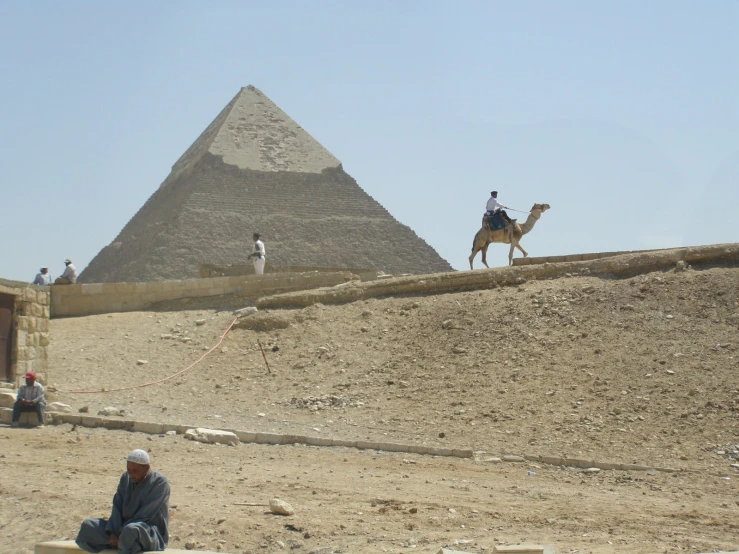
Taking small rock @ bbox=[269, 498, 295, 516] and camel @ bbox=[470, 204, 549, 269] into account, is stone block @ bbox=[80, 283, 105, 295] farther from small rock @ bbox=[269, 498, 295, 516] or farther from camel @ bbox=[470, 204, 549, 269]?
small rock @ bbox=[269, 498, 295, 516]

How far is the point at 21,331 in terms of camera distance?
10484 mm

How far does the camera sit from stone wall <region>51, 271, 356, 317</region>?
1722 centimetres

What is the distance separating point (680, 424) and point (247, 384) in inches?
193

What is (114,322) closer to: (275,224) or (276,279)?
(276,279)

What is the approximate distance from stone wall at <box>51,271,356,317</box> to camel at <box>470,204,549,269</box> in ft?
8.73

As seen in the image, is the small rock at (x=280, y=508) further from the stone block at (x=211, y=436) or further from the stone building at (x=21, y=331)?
Answer: the stone building at (x=21, y=331)

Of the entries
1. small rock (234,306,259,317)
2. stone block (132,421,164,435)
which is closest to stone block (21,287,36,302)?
stone block (132,421,164,435)

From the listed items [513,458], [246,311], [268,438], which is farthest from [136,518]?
[246,311]

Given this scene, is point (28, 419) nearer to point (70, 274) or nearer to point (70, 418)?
point (70, 418)

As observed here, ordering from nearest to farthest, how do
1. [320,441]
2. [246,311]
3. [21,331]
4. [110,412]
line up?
[320,441]
[110,412]
[21,331]
[246,311]

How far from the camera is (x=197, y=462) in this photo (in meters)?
8.13

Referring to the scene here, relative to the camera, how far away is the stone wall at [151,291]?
17.2 metres

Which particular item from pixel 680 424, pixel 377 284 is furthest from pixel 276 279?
pixel 680 424

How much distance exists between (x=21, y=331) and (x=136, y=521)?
5.45 m
